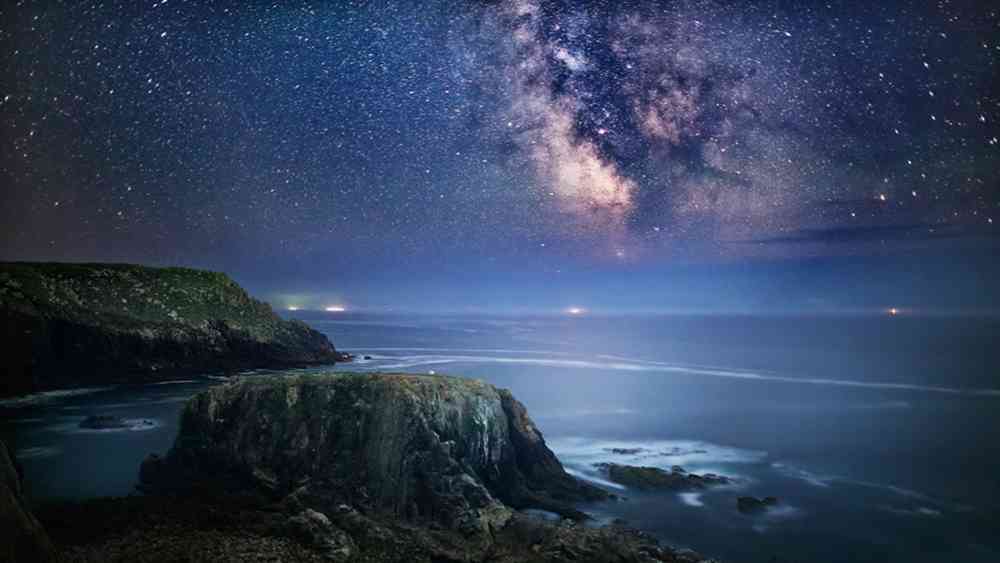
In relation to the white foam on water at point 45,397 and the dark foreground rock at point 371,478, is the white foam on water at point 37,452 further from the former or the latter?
the white foam on water at point 45,397

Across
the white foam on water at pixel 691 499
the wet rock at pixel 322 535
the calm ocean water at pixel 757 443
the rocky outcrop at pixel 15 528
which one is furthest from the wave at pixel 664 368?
the rocky outcrop at pixel 15 528

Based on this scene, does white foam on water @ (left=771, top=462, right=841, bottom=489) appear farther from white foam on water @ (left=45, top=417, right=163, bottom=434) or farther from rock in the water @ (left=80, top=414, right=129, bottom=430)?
rock in the water @ (left=80, top=414, right=129, bottom=430)

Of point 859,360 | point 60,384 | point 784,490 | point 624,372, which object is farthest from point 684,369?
point 60,384

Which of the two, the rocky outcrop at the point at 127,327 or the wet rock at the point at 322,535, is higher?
the rocky outcrop at the point at 127,327

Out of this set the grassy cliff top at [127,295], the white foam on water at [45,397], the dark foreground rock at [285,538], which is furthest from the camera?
the grassy cliff top at [127,295]

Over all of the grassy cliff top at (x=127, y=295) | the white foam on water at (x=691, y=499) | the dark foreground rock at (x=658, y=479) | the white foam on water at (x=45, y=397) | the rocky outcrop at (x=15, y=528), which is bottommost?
the white foam on water at (x=691, y=499)

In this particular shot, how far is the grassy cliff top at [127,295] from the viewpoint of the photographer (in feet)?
164

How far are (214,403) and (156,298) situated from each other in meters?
41.5

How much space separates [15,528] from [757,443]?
4794 cm

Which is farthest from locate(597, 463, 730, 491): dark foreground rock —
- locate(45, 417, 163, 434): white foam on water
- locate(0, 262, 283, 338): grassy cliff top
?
locate(0, 262, 283, 338): grassy cliff top

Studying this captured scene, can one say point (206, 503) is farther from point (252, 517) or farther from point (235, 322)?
point (235, 322)

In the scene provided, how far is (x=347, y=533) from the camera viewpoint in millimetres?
17969

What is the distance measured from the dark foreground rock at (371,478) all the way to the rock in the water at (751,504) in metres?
7.82

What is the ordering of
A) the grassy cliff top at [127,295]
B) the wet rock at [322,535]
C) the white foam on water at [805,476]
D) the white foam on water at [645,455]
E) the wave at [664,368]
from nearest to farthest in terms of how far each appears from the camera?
1. the wet rock at [322,535]
2. the white foam on water at [805,476]
3. the white foam on water at [645,455]
4. the grassy cliff top at [127,295]
5. the wave at [664,368]
